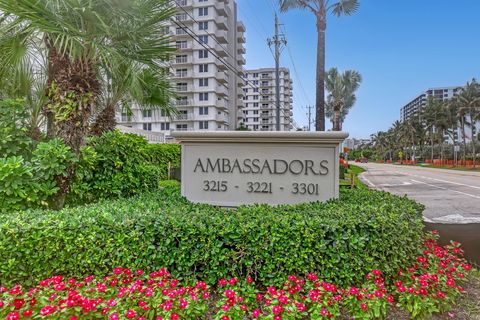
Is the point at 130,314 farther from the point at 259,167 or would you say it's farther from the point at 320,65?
the point at 320,65

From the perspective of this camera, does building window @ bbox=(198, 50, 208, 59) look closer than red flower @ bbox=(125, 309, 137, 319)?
No

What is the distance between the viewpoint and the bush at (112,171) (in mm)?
4777

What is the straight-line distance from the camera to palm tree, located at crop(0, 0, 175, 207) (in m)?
4.51

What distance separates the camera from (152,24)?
548 centimetres

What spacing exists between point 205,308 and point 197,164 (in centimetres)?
254

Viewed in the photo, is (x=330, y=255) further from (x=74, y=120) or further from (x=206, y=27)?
(x=206, y=27)

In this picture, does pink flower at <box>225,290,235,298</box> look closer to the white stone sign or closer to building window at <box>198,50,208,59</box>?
the white stone sign

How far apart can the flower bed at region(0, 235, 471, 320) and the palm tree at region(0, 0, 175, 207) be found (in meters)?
2.50

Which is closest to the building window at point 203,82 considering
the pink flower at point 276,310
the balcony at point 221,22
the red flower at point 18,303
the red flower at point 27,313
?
the balcony at point 221,22

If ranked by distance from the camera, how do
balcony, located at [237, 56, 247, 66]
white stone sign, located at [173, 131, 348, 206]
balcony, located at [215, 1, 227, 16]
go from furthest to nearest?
1. balcony, located at [237, 56, 247, 66]
2. balcony, located at [215, 1, 227, 16]
3. white stone sign, located at [173, 131, 348, 206]

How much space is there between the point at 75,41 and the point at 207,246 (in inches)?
150

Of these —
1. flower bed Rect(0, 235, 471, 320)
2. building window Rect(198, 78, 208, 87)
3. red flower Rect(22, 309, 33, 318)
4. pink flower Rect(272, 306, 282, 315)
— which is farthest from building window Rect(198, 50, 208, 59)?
pink flower Rect(272, 306, 282, 315)

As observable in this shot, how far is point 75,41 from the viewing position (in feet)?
14.9

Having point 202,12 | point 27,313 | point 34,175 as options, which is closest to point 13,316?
point 27,313
